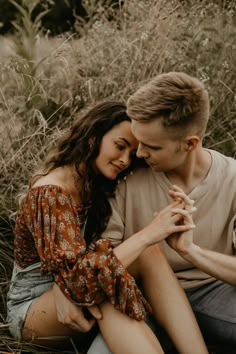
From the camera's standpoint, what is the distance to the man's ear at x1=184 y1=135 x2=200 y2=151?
2992 millimetres

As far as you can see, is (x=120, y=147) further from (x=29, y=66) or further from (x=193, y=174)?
(x=29, y=66)

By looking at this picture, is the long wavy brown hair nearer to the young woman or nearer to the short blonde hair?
the young woman

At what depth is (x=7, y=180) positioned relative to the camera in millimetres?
3939

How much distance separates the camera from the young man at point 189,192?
114 inches

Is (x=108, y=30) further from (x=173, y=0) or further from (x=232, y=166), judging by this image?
(x=232, y=166)

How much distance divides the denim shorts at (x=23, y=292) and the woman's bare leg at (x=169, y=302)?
480 mm

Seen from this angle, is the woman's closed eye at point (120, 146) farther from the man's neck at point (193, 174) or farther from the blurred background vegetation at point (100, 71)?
the blurred background vegetation at point (100, 71)

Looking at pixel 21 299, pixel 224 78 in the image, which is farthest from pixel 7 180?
pixel 224 78

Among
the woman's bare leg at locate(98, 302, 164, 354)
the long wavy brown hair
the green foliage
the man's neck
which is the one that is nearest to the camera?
the woman's bare leg at locate(98, 302, 164, 354)

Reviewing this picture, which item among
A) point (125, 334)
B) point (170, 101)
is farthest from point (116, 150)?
point (125, 334)

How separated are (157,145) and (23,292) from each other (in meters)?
0.95

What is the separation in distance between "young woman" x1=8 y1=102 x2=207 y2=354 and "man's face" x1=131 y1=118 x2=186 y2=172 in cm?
11

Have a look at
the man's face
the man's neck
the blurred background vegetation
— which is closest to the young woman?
the man's face

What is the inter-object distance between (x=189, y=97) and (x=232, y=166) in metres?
0.45
